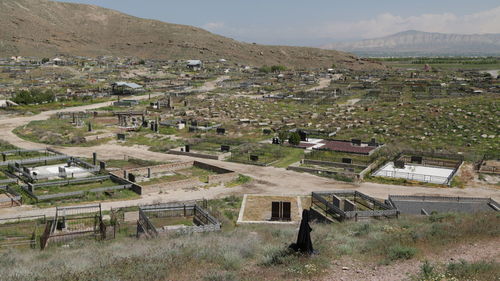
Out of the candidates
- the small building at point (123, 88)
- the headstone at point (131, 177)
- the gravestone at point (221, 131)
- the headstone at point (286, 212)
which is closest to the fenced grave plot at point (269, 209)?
the headstone at point (286, 212)

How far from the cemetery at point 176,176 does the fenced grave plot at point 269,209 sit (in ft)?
16.6

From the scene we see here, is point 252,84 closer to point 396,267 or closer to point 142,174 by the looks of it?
point 142,174

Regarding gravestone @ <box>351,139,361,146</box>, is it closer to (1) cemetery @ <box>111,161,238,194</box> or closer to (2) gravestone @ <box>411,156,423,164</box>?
(2) gravestone @ <box>411,156,423,164</box>

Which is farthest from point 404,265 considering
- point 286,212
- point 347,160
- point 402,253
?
point 347,160

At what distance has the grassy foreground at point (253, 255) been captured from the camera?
13828 millimetres

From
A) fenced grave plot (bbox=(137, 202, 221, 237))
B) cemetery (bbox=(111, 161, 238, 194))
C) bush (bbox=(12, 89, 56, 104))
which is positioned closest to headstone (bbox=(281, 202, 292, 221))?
fenced grave plot (bbox=(137, 202, 221, 237))

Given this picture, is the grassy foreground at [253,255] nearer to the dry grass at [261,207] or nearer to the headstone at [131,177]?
the dry grass at [261,207]

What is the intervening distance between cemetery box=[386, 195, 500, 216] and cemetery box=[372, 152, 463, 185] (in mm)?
6553

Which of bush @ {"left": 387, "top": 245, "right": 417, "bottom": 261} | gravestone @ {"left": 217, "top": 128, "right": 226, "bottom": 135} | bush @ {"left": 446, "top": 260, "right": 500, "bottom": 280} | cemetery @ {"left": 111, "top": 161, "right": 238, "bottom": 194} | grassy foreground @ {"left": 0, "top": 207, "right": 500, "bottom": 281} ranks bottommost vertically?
cemetery @ {"left": 111, "top": 161, "right": 238, "bottom": 194}

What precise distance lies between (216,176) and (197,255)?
2083cm

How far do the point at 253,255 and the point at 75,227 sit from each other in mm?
13232

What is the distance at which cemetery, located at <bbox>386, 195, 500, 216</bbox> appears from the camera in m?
27.6

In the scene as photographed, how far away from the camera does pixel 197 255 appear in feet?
51.2

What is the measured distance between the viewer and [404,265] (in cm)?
1450
